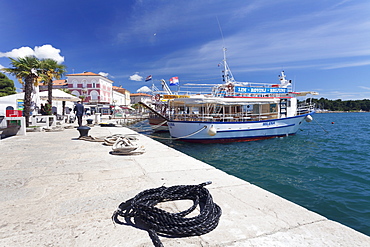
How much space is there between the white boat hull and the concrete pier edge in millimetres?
9030

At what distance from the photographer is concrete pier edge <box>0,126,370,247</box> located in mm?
1951

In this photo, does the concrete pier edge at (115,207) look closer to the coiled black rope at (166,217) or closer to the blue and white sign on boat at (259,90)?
the coiled black rope at (166,217)

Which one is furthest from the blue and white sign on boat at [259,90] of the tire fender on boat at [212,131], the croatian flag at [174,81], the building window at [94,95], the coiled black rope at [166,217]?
the building window at [94,95]

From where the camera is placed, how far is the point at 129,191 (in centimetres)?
316

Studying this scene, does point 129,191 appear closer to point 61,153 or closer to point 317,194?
point 61,153

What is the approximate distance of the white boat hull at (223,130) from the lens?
13669 mm

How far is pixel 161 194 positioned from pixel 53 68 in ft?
75.9

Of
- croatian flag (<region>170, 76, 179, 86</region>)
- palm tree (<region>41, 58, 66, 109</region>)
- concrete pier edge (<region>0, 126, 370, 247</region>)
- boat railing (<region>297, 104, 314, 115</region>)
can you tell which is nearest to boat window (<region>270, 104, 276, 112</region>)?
boat railing (<region>297, 104, 314, 115</region>)

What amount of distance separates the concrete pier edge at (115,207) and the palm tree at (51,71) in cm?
1748

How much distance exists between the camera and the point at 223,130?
544 inches

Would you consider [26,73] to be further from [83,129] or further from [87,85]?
[87,85]

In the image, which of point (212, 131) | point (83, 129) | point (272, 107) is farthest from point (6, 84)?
point (272, 107)

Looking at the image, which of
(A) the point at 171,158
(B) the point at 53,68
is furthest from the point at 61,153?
(B) the point at 53,68

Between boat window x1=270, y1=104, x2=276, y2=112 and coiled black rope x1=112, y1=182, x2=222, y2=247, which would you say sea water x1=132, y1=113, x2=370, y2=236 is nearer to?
coiled black rope x1=112, y1=182, x2=222, y2=247
